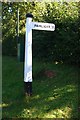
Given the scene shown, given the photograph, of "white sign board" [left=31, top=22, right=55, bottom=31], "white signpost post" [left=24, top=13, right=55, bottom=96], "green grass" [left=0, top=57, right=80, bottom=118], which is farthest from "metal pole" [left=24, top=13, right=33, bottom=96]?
"green grass" [left=0, top=57, right=80, bottom=118]

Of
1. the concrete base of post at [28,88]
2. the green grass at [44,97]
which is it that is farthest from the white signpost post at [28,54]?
the green grass at [44,97]

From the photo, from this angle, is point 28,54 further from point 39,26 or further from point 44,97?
point 44,97

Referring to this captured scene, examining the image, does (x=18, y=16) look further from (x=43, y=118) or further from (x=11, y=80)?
(x=43, y=118)

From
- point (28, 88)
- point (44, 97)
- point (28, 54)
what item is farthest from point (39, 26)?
point (44, 97)

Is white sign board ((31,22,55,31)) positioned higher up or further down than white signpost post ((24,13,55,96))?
higher up

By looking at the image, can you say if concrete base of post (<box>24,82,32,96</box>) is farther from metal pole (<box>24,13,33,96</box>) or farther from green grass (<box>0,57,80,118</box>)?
green grass (<box>0,57,80,118</box>)

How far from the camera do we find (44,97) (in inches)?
298

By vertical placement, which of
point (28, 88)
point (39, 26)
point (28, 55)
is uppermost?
point (39, 26)

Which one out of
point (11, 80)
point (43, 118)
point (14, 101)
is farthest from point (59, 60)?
point (43, 118)

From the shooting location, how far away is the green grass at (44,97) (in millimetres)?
6695

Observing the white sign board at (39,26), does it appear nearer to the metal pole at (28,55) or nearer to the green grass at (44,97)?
the metal pole at (28,55)

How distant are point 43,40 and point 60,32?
1.44 metres

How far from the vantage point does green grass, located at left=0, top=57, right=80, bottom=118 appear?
6695 millimetres

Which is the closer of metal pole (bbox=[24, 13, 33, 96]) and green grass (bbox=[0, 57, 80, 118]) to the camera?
green grass (bbox=[0, 57, 80, 118])
